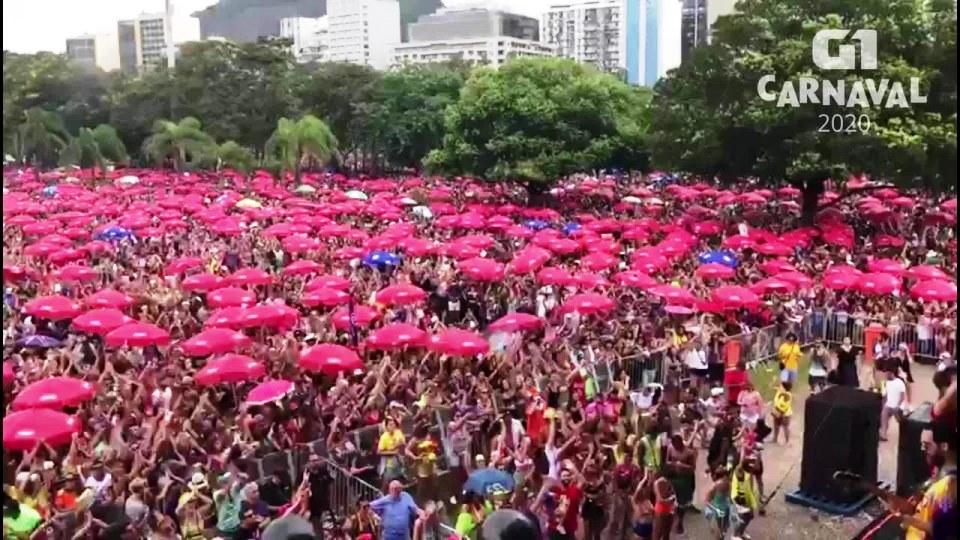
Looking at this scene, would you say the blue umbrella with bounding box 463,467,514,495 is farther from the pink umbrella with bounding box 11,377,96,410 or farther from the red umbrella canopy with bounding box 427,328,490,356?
the pink umbrella with bounding box 11,377,96,410

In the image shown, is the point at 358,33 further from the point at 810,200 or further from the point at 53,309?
the point at 53,309

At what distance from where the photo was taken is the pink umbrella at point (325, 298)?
16219mm

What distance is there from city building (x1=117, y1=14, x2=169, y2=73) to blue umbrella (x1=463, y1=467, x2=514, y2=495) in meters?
71.9

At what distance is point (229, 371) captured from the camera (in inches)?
463

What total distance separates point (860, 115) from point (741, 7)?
17.1 feet

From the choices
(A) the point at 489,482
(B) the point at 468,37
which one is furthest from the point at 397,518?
(B) the point at 468,37

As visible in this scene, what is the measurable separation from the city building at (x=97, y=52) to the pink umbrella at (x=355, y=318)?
48.3 m

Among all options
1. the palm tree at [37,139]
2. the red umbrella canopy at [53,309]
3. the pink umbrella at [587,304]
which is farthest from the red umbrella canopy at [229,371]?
the palm tree at [37,139]

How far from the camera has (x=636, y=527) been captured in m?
8.91

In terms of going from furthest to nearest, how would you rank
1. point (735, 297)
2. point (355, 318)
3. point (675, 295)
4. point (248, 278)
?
1. point (248, 278)
2. point (675, 295)
3. point (735, 297)
4. point (355, 318)

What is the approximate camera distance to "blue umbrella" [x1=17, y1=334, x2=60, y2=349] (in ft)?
48.5

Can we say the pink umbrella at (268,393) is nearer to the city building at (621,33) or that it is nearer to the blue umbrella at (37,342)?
the blue umbrella at (37,342)

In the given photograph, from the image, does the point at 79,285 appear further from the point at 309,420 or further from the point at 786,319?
the point at 786,319

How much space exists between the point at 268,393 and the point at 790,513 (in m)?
5.39
